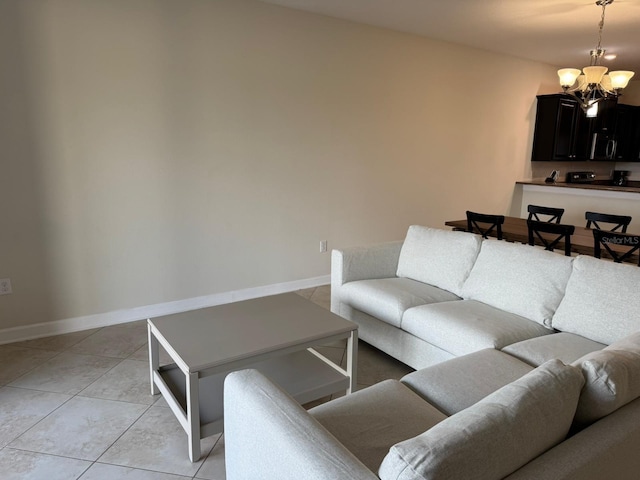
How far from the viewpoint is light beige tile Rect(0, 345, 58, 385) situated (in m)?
2.76

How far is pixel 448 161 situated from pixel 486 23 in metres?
1.62

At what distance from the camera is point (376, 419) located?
1587 mm

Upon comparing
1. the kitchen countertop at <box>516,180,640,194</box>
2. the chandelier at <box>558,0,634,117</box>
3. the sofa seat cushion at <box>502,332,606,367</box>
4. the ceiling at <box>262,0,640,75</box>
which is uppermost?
the ceiling at <box>262,0,640,75</box>

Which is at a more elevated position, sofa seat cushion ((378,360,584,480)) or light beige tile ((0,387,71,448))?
sofa seat cushion ((378,360,584,480))

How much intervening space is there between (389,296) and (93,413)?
183 centimetres

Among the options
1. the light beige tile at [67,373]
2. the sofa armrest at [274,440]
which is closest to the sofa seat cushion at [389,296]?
the sofa armrest at [274,440]

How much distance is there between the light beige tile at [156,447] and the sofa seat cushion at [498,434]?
1364mm

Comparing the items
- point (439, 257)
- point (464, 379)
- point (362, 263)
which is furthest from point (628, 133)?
point (464, 379)

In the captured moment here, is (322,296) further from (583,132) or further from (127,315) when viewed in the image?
(583,132)

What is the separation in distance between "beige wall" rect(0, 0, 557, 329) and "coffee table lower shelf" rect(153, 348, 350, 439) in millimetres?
1456

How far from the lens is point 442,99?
17.2 ft

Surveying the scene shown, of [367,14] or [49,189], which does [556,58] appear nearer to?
[367,14]

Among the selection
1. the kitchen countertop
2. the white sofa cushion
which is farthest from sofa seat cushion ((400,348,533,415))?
the kitchen countertop

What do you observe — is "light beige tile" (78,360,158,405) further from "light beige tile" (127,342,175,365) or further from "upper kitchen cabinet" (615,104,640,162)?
"upper kitchen cabinet" (615,104,640,162)
